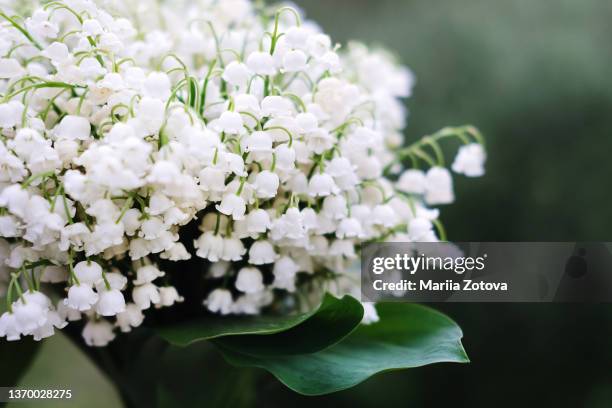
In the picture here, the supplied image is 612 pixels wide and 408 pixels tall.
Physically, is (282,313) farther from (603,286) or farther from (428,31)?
(428,31)

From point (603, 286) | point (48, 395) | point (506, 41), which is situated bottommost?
point (48, 395)

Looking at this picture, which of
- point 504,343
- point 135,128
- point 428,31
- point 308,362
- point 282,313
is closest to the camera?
point 135,128

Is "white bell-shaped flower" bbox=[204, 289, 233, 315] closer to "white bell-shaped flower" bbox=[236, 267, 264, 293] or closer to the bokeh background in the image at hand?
"white bell-shaped flower" bbox=[236, 267, 264, 293]

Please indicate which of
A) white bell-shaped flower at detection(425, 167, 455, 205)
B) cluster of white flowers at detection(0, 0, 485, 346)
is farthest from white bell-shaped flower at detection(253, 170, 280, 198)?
white bell-shaped flower at detection(425, 167, 455, 205)

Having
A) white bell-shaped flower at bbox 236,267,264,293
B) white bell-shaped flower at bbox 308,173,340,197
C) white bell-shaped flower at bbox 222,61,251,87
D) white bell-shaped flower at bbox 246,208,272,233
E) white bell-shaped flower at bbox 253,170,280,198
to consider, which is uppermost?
white bell-shaped flower at bbox 222,61,251,87

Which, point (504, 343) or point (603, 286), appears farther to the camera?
point (504, 343)

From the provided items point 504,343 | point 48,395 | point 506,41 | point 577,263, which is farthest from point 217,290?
point 506,41

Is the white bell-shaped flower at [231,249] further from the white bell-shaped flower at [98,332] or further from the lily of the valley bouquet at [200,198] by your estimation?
the white bell-shaped flower at [98,332]

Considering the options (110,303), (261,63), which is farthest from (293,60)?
(110,303)
